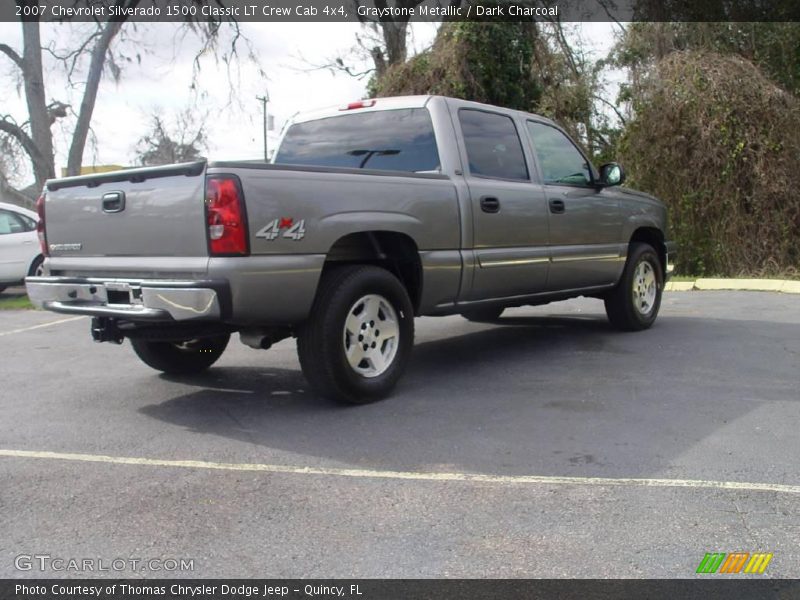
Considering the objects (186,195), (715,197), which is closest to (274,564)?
(186,195)

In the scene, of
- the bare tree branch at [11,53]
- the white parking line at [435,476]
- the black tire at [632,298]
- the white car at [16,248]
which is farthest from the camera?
the bare tree branch at [11,53]

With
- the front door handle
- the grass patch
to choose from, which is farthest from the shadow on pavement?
the grass patch

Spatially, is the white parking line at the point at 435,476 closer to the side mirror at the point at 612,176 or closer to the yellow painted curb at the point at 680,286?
the side mirror at the point at 612,176

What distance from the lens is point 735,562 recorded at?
3.04 metres

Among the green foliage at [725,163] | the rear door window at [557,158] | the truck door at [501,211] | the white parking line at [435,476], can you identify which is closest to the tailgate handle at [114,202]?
the white parking line at [435,476]

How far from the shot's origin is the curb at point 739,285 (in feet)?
36.2

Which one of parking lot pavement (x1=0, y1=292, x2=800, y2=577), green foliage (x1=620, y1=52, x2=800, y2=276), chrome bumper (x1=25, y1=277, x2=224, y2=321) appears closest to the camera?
parking lot pavement (x1=0, y1=292, x2=800, y2=577)

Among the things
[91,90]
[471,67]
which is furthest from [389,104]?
[91,90]

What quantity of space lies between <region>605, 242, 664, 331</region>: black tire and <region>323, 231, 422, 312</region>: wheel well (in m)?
2.81

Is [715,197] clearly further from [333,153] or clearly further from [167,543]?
[167,543]

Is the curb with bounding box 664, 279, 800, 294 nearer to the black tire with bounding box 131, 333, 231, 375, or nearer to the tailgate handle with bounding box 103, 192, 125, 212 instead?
the black tire with bounding box 131, 333, 231, 375

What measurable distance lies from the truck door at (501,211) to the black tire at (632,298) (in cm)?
140

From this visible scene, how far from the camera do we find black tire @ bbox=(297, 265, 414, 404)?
4.93 m
